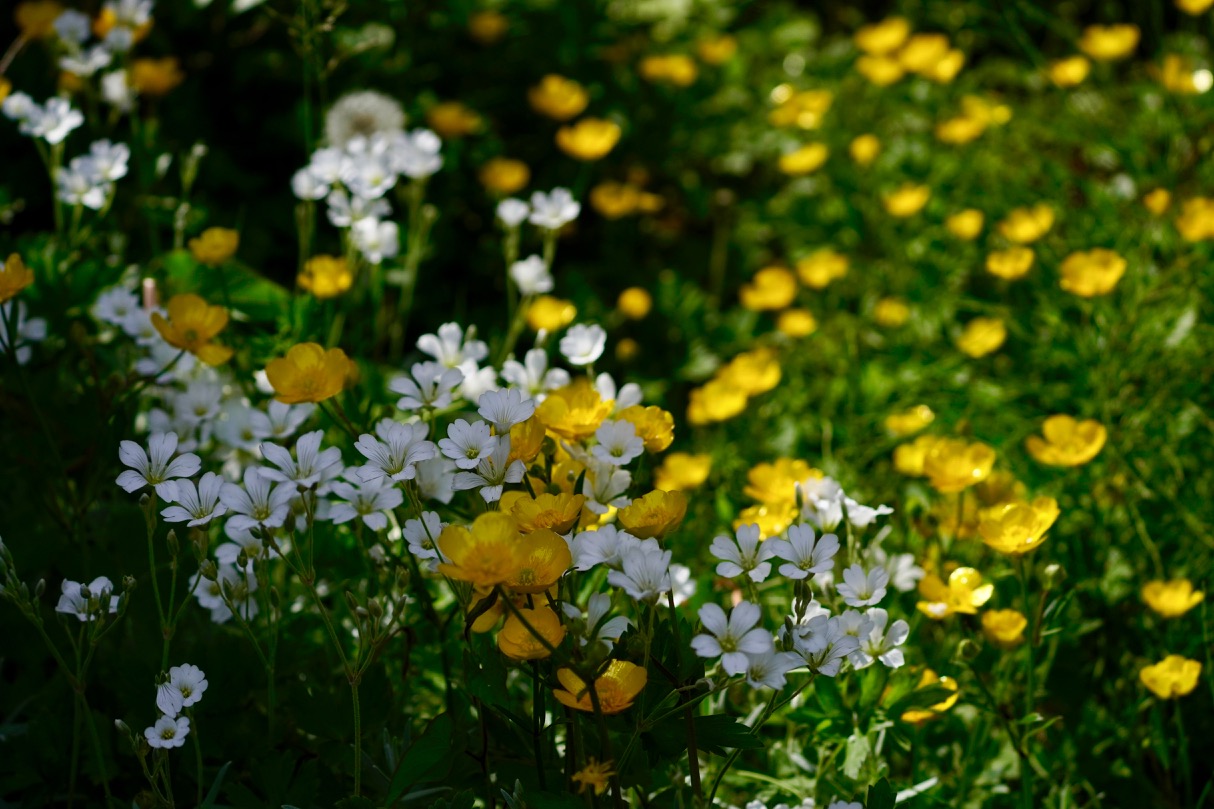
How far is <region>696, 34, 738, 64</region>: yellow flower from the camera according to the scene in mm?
3619

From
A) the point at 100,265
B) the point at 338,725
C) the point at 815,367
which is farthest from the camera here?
the point at 815,367

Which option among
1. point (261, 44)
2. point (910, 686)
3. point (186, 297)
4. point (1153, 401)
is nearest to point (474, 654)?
point (910, 686)

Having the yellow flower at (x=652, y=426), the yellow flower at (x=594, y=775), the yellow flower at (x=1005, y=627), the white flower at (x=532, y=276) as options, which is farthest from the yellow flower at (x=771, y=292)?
the yellow flower at (x=594, y=775)

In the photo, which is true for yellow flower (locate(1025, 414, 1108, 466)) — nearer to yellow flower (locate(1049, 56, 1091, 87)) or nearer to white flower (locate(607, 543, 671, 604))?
white flower (locate(607, 543, 671, 604))

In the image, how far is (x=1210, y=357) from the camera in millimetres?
2207

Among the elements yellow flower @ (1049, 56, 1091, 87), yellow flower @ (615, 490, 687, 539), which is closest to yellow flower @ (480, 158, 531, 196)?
yellow flower @ (1049, 56, 1091, 87)

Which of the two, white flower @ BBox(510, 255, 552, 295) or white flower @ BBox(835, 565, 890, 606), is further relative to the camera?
white flower @ BBox(510, 255, 552, 295)

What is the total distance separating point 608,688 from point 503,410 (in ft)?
1.06

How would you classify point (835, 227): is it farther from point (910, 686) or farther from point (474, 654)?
point (474, 654)

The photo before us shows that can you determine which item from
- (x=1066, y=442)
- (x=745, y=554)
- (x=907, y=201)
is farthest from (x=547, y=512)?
(x=907, y=201)

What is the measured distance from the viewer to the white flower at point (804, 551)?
1196mm

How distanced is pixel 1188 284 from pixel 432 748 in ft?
5.89

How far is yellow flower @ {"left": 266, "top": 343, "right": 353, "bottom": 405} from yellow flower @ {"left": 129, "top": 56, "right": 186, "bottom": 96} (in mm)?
1426

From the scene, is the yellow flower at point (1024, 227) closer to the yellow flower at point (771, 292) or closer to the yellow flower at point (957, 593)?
the yellow flower at point (771, 292)
